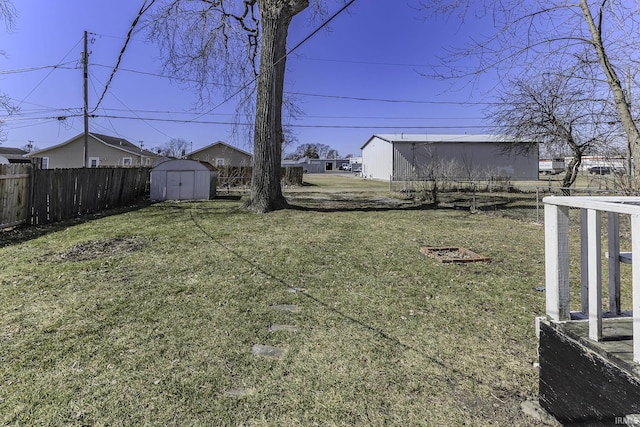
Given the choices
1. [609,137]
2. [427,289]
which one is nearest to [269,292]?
[427,289]

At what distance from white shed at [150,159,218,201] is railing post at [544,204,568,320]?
547 inches

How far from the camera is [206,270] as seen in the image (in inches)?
190

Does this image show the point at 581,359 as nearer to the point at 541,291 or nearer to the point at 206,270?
the point at 541,291

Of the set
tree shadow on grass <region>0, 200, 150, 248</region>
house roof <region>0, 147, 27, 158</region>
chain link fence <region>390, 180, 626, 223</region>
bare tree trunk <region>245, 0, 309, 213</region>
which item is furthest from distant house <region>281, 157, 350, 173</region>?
tree shadow on grass <region>0, 200, 150, 248</region>

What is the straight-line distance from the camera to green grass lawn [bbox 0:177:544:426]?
2061 mm

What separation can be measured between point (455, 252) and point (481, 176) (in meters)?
20.4

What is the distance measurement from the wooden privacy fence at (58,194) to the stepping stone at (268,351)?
7440 mm

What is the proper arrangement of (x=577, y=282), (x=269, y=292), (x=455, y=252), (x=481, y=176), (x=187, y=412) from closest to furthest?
(x=187, y=412)
(x=269, y=292)
(x=577, y=282)
(x=455, y=252)
(x=481, y=176)

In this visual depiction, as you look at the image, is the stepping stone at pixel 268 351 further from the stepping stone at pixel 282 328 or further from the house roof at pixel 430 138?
the house roof at pixel 430 138

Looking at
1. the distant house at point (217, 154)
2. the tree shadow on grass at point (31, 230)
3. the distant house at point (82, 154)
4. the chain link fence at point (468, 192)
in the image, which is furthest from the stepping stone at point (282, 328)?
the distant house at point (217, 154)

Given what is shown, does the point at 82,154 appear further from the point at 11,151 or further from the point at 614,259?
the point at 614,259

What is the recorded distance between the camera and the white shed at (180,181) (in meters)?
14.2

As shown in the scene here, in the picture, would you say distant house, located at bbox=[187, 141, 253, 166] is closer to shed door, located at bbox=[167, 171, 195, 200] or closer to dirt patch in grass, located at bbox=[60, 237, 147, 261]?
shed door, located at bbox=[167, 171, 195, 200]

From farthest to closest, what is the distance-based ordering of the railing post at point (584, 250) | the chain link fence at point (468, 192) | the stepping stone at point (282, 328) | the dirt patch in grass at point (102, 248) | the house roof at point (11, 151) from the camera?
the house roof at point (11, 151)
the chain link fence at point (468, 192)
the dirt patch in grass at point (102, 248)
the stepping stone at point (282, 328)
the railing post at point (584, 250)
